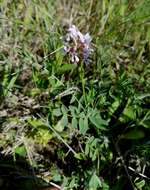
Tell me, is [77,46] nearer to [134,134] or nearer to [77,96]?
[77,96]

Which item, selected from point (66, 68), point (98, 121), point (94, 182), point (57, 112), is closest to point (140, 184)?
point (94, 182)

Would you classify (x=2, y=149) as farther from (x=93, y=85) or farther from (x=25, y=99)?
(x=93, y=85)

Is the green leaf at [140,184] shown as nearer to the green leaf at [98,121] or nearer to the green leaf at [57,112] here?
the green leaf at [98,121]

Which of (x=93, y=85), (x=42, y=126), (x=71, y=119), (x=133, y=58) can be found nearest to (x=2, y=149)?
(x=42, y=126)

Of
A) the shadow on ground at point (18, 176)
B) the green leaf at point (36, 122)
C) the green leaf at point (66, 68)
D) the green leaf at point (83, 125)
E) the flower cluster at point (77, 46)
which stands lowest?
the shadow on ground at point (18, 176)

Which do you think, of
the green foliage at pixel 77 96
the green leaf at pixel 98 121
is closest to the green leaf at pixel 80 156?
the green foliage at pixel 77 96
